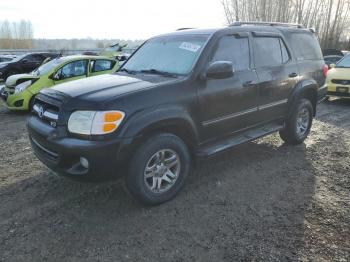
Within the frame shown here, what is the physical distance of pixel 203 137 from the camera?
4.31 m

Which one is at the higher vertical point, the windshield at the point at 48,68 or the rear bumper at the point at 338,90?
the windshield at the point at 48,68

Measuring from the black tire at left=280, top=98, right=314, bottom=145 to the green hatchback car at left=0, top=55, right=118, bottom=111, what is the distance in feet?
19.0

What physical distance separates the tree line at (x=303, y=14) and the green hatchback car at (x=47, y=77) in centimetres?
1916

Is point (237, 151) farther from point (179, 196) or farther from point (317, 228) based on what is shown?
point (317, 228)

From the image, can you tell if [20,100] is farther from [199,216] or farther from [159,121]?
[199,216]

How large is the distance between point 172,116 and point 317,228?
187 centimetres

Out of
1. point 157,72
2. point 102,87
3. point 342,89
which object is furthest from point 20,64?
point 102,87

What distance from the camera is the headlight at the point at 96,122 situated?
3385mm

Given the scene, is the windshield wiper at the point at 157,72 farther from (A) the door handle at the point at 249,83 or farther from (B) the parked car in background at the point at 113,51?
(B) the parked car in background at the point at 113,51

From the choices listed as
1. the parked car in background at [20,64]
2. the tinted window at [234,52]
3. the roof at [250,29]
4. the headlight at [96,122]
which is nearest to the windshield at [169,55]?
the roof at [250,29]

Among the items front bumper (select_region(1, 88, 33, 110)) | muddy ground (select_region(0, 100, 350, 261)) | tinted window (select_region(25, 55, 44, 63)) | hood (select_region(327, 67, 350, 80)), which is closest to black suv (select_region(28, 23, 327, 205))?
muddy ground (select_region(0, 100, 350, 261))

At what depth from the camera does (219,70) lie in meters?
4.04

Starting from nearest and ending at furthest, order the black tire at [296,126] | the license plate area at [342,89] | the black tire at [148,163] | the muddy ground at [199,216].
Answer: the muddy ground at [199,216] < the black tire at [148,163] < the black tire at [296,126] < the license plate area at [342,89]

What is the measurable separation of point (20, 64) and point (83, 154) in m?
16.5
